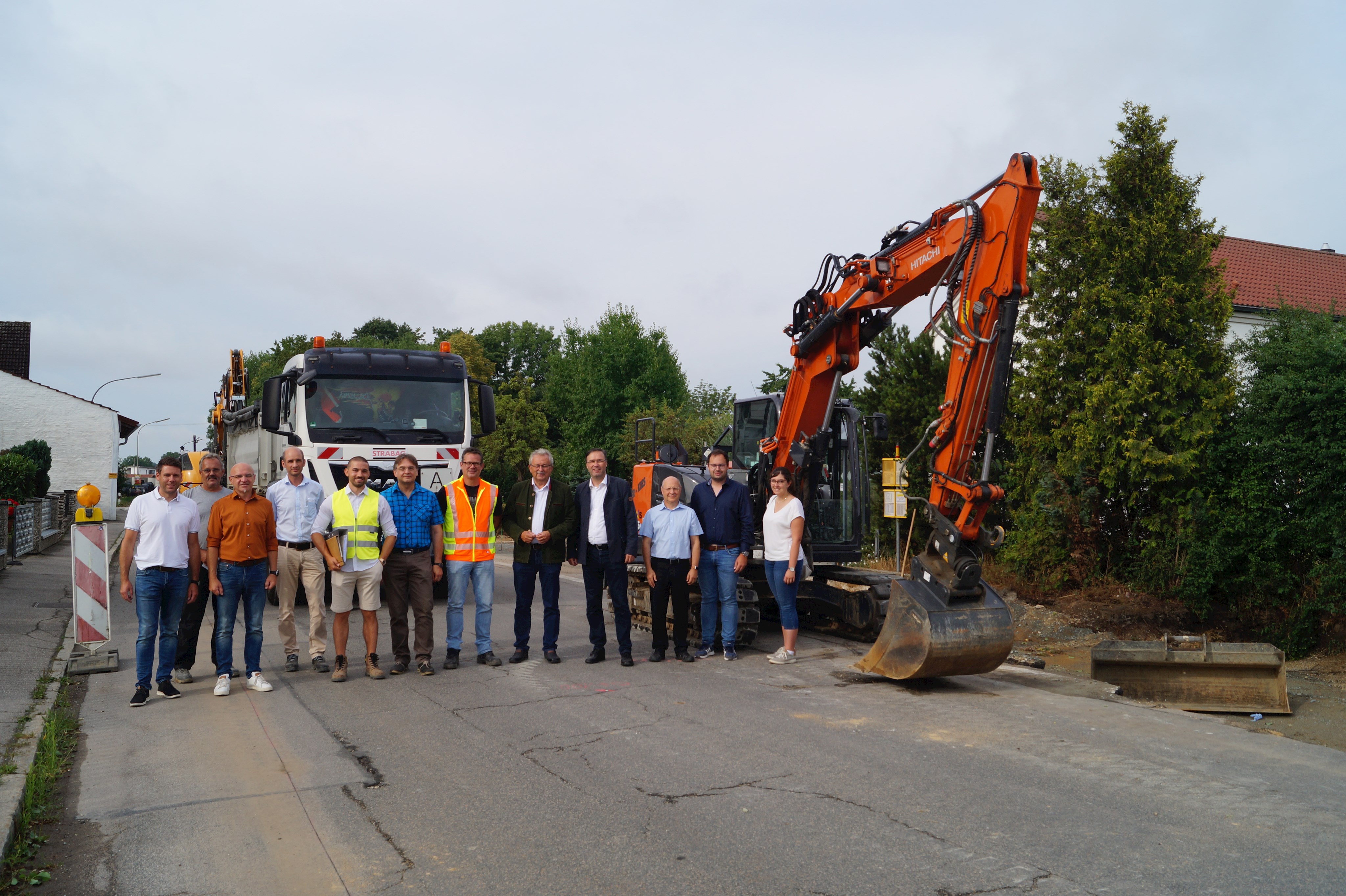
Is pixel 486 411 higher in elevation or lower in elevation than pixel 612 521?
higher

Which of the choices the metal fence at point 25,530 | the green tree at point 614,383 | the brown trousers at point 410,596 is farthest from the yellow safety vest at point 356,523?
the green tree at point 614,383

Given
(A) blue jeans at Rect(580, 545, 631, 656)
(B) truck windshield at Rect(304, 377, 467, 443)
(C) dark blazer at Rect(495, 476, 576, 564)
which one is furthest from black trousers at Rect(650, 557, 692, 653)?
(B) truck windshield at Rect(304, 377, 467, 443)

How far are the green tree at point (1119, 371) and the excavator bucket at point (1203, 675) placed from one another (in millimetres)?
5179

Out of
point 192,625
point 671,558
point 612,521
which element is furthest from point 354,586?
point 671,558

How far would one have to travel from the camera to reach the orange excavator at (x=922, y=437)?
26.6 ft

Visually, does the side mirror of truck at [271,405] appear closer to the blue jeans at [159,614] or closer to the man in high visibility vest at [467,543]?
the man in high visibility vest at [467,543]

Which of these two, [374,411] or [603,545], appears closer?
[603,545]

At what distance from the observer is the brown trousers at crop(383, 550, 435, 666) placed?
29.2ft

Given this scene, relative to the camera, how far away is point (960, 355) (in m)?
8.62

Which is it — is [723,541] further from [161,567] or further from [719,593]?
[161,567]

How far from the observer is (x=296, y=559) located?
905 centimetres

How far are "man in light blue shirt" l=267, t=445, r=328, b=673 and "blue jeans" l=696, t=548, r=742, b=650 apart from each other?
3.59 m

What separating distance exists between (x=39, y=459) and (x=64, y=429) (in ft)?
36.7

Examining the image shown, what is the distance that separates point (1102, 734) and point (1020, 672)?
2.76 metres
